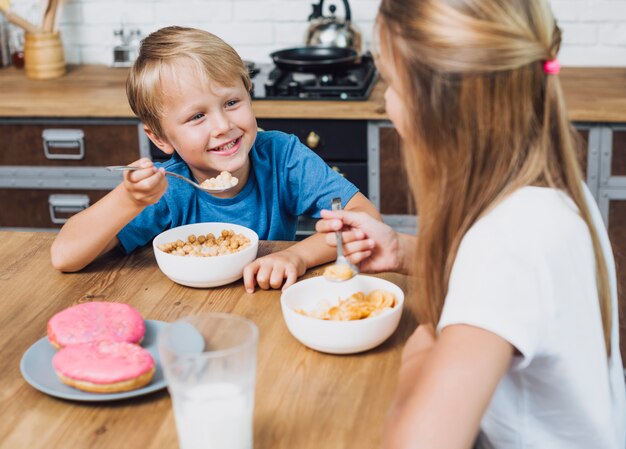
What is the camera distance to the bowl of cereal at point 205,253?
1.38 m

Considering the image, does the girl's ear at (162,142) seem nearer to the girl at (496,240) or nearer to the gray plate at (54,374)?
the gray plate at (54,374)

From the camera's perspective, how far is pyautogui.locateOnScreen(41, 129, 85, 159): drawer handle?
2.74 metres

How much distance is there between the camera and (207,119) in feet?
5.67

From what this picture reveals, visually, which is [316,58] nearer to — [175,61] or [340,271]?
[175,61]

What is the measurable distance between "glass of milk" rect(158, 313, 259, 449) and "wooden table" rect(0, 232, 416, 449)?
67mm

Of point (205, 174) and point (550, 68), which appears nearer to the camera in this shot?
point (550, 68)

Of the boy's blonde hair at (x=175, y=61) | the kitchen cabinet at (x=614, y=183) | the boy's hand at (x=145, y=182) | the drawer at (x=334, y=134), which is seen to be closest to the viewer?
the boy's hand at (x=145, y=182)

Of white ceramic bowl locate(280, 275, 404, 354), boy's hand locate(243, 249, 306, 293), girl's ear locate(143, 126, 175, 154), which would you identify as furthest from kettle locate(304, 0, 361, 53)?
white ceramic bowl locate(280, 275, 404, 354)

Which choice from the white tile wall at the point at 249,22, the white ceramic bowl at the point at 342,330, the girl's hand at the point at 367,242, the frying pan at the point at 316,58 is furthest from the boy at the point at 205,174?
the white tile wall at the point at 249,22

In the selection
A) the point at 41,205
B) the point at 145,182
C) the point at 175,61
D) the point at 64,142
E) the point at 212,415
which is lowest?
the point at 41,205

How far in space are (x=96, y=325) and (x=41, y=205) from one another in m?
1.80

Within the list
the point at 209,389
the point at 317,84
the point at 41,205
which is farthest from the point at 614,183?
the point at 209,389

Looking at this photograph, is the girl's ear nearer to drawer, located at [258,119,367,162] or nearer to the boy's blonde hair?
the boy's blonde hair

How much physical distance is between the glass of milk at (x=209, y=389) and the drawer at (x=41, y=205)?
6.40ft
